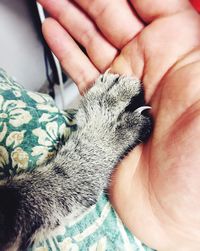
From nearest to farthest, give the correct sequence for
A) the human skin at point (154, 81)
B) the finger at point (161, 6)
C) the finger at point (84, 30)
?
1. the human skin at point (154, 81)
2. the finger at point (161, 6)
3. the finger at point (84, 30)

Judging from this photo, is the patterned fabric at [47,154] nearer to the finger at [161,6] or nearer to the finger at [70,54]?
the finger at [70,54]

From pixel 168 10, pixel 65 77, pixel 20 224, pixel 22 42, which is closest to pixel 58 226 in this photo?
pixel 20 224

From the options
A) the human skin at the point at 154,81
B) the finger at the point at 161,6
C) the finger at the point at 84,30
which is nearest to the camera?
the human skin at the point at 154,81

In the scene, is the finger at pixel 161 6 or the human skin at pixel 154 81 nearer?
the human skin at pixel 154 81

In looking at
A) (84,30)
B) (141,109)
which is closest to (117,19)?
(84,30)

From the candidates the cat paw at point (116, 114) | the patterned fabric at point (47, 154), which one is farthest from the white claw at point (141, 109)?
the patterned fabric at point (47, 154)

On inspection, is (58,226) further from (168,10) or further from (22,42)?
(22,42)

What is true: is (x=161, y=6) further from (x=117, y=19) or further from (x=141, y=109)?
(x=141, y=109)

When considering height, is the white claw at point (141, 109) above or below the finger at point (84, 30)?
below
